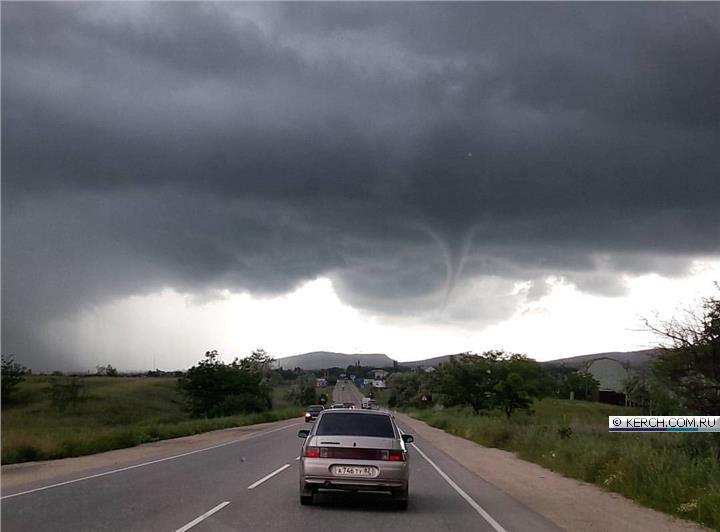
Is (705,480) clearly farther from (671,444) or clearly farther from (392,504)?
(671,444)

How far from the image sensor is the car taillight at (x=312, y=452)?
13250 millimetres

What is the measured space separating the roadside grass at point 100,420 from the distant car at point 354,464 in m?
16.4

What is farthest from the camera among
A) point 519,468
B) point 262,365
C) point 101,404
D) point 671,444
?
point 262,365

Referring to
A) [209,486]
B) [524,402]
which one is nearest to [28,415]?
[524,402]

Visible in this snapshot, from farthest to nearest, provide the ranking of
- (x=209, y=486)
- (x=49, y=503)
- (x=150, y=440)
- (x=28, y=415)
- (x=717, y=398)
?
(x=28, y=415) → (x=150, y=440) → (x=717, y=398) → (x=209, y=486) → (x=49, y=503)

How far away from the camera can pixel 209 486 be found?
1667cm

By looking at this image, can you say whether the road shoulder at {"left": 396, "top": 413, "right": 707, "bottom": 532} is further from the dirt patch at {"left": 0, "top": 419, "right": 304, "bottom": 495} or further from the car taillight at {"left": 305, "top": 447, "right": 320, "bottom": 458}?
the dirt patch at {"left": 0, "top": 419, "right": 304, "bottom": 495}

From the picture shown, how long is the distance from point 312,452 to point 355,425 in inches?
43.0

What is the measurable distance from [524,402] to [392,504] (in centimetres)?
5933

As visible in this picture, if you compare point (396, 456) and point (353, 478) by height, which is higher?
point (396, 456)

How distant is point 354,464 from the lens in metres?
13.2

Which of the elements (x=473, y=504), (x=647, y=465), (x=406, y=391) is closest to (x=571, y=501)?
(x=647, y=465)

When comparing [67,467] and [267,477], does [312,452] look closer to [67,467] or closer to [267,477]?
[267,477]

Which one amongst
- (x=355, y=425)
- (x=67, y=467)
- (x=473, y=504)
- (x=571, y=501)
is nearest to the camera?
(x=355, y=425)
